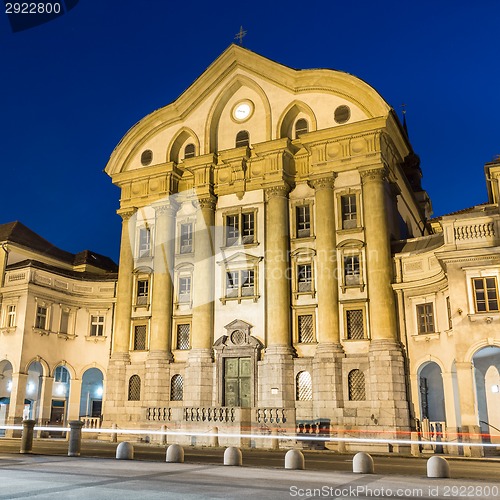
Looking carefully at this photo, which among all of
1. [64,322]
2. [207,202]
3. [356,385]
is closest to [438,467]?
[356,385]

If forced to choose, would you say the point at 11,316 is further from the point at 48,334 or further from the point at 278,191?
the point at 278,191

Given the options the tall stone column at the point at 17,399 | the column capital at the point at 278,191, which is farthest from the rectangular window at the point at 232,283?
the tall stone column at the point at 17,399

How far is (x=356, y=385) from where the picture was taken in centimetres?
3284

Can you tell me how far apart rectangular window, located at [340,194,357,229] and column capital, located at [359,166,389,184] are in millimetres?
1462

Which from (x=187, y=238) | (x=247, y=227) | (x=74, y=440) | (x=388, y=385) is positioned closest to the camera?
(x=74, y=440)

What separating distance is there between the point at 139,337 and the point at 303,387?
12545 mm

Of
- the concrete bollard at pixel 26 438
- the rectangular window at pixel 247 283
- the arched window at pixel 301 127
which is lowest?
the concrete bollard at pixel 26 438

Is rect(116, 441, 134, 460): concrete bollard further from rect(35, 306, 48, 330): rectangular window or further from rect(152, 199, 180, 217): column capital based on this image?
rect(35, 306, 48, 330): rectangular window

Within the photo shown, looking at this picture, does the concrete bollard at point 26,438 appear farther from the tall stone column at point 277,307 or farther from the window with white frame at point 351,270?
the window with white frame at point 351,270

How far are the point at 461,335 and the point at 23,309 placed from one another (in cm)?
2820

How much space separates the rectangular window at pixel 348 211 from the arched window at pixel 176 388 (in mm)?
14345

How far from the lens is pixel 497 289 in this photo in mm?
26938

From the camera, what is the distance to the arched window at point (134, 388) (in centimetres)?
3906

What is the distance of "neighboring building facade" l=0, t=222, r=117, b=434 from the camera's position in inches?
1565
